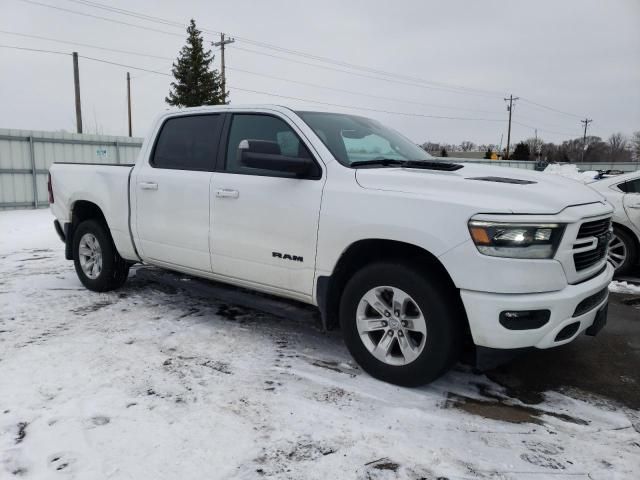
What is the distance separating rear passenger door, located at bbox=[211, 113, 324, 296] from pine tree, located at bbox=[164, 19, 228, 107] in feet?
114

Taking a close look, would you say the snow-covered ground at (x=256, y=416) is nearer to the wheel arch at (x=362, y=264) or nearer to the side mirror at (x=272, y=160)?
the wheel arch at (x=362, y=264)

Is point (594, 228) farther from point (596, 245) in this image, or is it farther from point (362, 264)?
point (362, 264)

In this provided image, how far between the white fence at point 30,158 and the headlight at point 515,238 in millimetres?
14784

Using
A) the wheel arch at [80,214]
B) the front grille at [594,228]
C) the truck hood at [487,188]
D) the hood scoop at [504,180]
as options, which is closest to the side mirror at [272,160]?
the truck hood at [487,188]

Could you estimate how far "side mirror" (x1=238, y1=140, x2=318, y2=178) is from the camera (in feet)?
11.5

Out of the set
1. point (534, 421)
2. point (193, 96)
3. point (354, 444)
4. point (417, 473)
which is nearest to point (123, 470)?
point (354, 444)

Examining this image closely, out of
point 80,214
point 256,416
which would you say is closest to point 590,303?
point 256,416

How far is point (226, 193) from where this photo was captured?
4.09 metres

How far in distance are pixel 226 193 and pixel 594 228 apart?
2.69 metres

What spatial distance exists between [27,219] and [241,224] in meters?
10.5

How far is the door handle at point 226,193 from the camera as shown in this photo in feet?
13.2

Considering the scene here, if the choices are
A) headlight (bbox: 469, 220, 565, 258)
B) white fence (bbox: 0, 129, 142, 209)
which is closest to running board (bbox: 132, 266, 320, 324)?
headlight (bbox: 469, 220, 565, 258)

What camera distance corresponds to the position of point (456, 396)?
3299 mm

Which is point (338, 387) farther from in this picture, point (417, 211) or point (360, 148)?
point (360, 148)
